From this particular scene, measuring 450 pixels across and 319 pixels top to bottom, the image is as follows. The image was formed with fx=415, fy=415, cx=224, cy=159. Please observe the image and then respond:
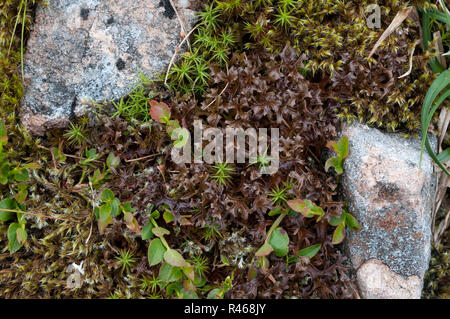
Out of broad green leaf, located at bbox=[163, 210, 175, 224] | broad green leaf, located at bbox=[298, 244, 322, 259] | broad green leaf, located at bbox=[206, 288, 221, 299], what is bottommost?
broad green leaf, located at bbox=[206, 288, 221, 299]

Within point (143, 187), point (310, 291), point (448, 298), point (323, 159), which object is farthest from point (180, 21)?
point (448, 298)

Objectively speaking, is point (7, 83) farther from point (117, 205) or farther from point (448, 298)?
point (448, 298)

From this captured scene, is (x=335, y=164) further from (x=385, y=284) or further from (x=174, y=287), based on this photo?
(x=174, y=287)

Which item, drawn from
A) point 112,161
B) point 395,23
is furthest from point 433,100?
point 112,161

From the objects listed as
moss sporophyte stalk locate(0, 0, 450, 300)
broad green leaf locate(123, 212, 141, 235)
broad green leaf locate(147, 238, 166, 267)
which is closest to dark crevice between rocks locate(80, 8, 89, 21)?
moss sporophyte stalk locate(0, 0, 450, 300)

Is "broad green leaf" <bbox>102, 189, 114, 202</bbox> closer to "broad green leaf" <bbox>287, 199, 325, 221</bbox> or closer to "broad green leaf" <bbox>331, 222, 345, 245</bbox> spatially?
"broad green leaf" <bbox>287, 199, 325, 221</bbox>

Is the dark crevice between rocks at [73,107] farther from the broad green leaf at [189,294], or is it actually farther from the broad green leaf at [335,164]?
the broad green leaf at [335,164]

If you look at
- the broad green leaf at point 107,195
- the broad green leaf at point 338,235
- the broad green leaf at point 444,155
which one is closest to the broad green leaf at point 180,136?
the broad green leaf at point 107,195
